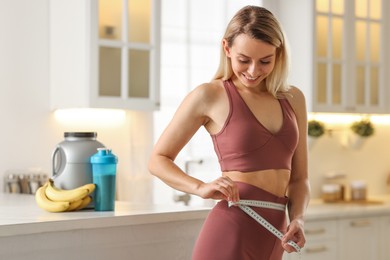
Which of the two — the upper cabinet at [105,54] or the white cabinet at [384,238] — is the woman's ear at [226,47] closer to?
the upper cabinet at [105,54]

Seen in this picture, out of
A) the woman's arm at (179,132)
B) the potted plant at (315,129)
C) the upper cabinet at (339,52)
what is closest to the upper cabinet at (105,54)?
the upper cabinet at (339,52)

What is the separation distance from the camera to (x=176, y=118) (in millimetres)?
2102

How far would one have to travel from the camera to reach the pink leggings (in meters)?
2.01

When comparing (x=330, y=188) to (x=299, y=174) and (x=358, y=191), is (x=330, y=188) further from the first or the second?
(x=299, y=174)

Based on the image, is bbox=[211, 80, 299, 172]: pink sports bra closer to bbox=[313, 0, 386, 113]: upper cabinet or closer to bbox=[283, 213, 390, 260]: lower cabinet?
bbox=[283, 213, 390, 260]: lower cabinet

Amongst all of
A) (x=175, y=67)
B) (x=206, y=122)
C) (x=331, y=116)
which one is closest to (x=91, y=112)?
(x=175, y=67)

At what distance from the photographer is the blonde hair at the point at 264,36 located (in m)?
1.99

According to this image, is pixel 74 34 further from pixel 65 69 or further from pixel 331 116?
pixel 331 116

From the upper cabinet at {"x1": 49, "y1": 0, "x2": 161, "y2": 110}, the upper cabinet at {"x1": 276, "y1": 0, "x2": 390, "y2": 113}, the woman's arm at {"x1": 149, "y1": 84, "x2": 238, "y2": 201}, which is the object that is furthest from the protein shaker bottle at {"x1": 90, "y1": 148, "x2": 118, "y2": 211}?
the upper cabinet at {"x1": 276, "y1": 0, "x2": 390, "y2": 113}

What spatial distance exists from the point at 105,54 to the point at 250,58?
2229 millimetres

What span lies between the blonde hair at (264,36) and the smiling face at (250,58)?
0.05 feet

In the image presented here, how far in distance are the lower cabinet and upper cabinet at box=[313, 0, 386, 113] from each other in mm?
758

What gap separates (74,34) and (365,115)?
2.30 m

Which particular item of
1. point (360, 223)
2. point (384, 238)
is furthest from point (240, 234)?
point (384, 238)
